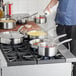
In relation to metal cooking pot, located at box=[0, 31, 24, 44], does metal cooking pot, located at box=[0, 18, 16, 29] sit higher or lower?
higher

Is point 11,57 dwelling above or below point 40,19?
below

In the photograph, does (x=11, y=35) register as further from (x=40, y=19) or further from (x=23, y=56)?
(x=40, y=19)

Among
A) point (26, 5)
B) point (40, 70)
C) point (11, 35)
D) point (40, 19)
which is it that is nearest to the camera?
point (40, 70)

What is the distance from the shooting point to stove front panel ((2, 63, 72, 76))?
1989 millimetres

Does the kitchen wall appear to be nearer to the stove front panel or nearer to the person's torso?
the person's torso

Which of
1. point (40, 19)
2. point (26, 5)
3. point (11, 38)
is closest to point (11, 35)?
point (11, 38)

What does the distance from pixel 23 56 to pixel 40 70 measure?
0.58ft

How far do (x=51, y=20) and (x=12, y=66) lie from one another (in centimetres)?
240

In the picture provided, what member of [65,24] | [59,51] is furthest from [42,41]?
[65,24]

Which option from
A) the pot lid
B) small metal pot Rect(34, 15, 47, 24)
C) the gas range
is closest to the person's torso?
small metal pot Rect(34, 15, 47, 24)

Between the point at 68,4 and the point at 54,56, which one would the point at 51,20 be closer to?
the point at 68,4

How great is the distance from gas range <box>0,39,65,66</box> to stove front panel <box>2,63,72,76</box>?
30mm

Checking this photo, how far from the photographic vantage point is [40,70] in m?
2.04

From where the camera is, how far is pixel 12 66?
199 centimetres
